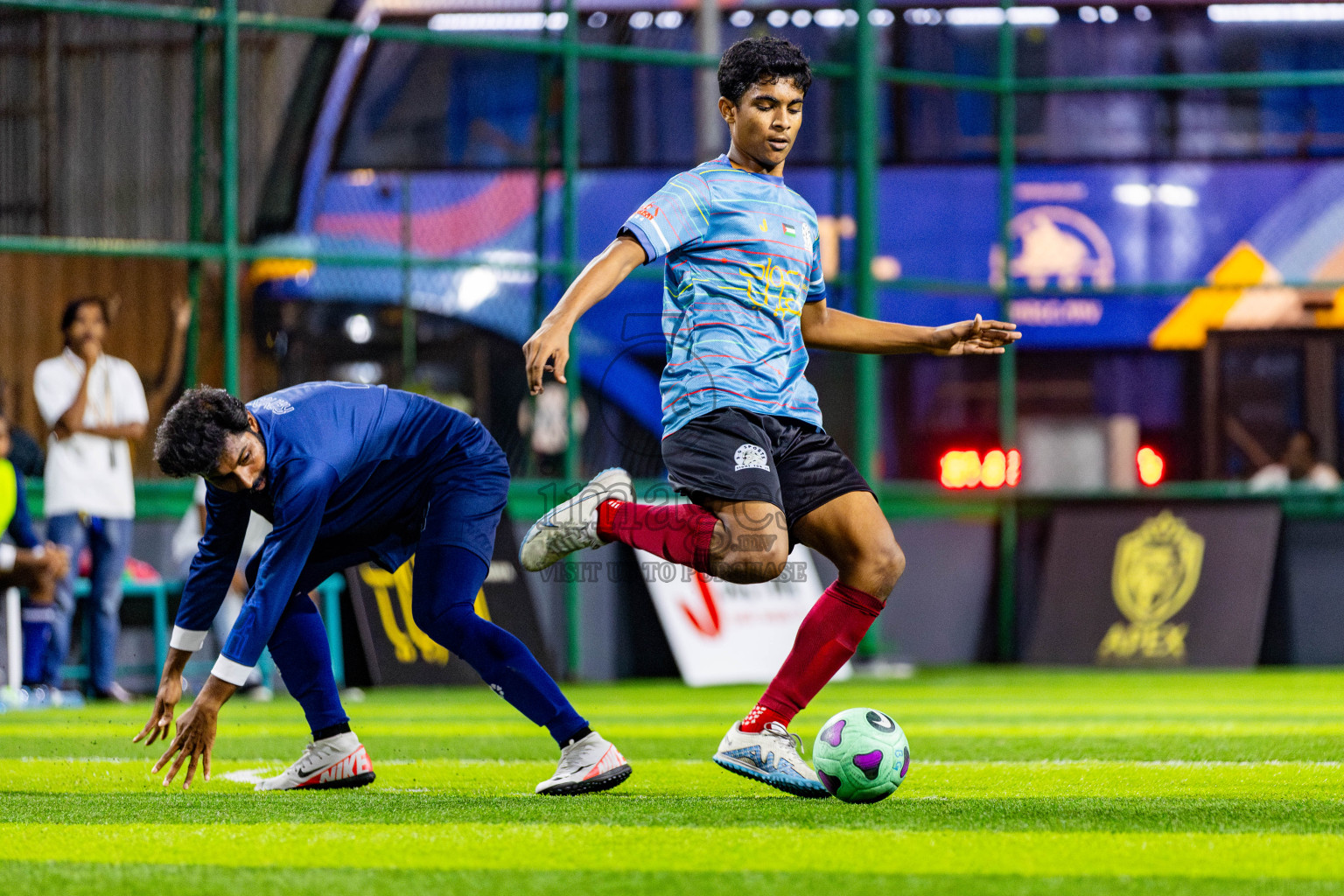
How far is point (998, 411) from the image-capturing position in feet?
45.2

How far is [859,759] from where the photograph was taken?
4.56m

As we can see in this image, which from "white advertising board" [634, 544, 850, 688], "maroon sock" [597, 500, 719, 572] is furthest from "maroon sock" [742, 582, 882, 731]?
"white advertising board" [634, 544, 850, 688]

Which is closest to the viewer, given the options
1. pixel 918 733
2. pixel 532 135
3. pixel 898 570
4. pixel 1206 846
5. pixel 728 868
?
pixel 728 868

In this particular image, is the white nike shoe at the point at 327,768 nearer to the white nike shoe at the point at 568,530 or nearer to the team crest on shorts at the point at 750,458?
the white nike shoe at the point at 568,530

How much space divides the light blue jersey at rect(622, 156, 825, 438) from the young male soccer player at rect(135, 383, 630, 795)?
0.73 m

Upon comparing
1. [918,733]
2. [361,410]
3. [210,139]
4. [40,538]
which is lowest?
[918,733]

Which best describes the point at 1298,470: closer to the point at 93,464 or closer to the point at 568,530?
the point at 93,464

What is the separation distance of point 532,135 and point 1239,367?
598cm

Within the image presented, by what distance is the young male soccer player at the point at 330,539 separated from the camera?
4.36 m

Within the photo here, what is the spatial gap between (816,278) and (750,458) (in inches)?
27.7

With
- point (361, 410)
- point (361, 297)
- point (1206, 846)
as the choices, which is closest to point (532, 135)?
point (361, 297)

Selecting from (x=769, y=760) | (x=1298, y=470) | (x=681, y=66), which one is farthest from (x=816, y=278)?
(x=1298, y=470)

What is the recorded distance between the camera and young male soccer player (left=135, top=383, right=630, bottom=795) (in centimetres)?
436

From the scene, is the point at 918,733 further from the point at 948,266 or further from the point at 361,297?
the point at 948,266
